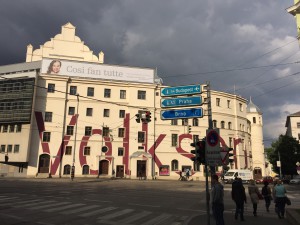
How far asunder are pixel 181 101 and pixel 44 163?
114 feet

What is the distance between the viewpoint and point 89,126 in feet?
153

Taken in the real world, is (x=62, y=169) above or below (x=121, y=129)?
below

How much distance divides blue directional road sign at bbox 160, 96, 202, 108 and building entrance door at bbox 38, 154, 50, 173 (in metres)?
33.2

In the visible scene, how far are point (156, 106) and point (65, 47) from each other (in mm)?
23206

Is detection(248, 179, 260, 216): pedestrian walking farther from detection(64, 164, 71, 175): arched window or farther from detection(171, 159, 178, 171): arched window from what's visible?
detection(64, 164, 71, 175): arched window

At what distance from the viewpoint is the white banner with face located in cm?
4766

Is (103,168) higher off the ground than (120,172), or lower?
higher

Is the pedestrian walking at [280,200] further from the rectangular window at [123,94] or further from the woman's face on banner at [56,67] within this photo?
the woman's face on banner at [56,67]

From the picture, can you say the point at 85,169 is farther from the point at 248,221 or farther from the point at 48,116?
the point at 248,221

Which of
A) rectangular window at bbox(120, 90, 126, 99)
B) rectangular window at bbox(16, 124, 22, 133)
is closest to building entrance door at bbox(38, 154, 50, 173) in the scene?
rectangular window at bbox(16, 124, 22, 133)

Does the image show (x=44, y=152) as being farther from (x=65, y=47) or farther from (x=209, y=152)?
(x=209, y=152)

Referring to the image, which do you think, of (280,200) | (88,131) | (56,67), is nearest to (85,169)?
(88,131)

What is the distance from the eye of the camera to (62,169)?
145 feet

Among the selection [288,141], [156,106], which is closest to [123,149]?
[156,106]
